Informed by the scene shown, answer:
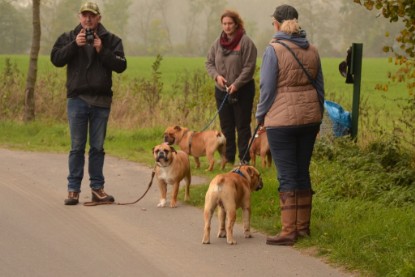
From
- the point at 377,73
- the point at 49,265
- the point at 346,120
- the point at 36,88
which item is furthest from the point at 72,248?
the point at 377,73

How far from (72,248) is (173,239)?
1.01m

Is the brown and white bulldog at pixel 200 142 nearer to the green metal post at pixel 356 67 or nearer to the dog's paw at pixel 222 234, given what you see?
the green metal post at pixel 356 67

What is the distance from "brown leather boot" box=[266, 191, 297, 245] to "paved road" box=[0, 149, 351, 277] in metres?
0.11

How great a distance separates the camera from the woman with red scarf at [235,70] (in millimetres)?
12078

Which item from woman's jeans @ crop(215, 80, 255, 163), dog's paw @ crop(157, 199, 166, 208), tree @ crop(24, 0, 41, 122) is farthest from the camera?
tree @ crop(24, 0, 41, 122)

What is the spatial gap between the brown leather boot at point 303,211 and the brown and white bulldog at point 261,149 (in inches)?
184

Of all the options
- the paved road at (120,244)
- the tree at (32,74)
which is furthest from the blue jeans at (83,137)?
the tree at (32,74)

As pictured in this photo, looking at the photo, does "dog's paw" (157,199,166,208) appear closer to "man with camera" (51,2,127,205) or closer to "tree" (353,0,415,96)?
"man with camera" (51,2,127,205)

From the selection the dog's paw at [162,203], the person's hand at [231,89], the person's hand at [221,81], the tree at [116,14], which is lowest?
the dog's paw at [162,203]

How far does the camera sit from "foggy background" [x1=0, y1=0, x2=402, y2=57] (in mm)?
98188

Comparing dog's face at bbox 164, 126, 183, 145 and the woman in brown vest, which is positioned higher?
the woman in brown vest

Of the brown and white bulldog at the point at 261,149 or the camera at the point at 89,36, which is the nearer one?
the camera at the point at 89,36

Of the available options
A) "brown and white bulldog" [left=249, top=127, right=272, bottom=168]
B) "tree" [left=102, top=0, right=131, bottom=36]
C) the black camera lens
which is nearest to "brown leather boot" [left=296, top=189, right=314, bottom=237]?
the black camera lens

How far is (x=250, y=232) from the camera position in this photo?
8539mm
